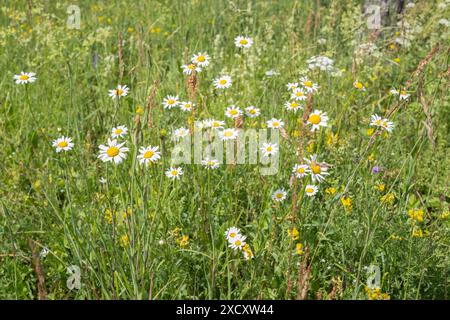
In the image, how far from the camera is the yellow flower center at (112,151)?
66.1 inches

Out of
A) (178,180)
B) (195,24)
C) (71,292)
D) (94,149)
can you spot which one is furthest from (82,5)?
(71,292)

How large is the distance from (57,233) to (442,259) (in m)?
1.38

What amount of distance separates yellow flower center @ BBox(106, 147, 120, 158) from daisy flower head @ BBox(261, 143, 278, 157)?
619mm

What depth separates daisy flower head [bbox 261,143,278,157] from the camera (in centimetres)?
197

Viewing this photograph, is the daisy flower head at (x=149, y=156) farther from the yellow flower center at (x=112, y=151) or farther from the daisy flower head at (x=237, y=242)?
the daisy flower head at (x=237, y=242)

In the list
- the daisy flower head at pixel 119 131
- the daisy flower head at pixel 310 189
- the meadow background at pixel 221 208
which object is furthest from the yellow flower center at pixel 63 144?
the daisy flower head at pixel 310 189

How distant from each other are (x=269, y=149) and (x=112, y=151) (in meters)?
0.65

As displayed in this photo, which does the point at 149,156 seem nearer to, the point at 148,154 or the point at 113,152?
the point at 148,154

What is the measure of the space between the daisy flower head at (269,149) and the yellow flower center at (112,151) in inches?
24.4

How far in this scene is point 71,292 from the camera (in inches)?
68.3

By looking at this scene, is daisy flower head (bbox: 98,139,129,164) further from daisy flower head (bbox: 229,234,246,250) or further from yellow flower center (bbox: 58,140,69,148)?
daisy flower head (bbox: 229,234,246,250)

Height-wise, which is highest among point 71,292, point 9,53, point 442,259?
point 9,53
